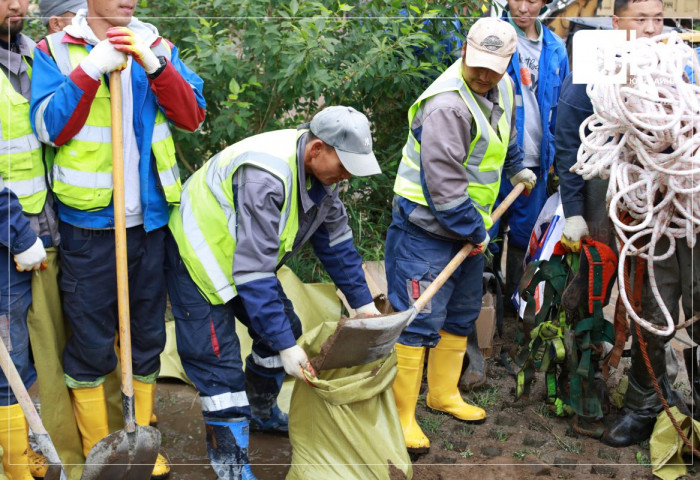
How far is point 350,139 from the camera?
3096 mm

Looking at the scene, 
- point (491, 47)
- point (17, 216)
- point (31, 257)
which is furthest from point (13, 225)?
point (491, 47)

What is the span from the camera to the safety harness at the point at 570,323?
13.2 ft

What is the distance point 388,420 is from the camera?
3.48 m

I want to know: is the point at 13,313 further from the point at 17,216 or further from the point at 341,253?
the point at 341,253

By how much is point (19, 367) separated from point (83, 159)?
865 mm

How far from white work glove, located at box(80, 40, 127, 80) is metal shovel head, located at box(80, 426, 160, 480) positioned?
1424 millimetres

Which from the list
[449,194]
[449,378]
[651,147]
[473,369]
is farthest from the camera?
[473,369]

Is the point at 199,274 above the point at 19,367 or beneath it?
above

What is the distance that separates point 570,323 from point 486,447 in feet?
2.46

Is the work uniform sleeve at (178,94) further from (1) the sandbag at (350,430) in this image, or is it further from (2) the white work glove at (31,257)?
(1) the sandbag at (350,430)

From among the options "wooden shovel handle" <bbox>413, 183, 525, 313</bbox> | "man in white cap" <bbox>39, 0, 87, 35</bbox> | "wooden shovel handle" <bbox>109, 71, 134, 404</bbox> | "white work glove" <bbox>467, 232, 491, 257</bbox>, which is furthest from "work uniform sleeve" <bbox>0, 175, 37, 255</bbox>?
"white work glove" <bbox>467, 232, 491, 257</bbox>

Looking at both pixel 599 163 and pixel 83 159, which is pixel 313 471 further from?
pixel 599 163

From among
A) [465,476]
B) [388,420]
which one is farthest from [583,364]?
[388,420]

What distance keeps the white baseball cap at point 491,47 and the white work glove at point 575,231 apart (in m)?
0.91
